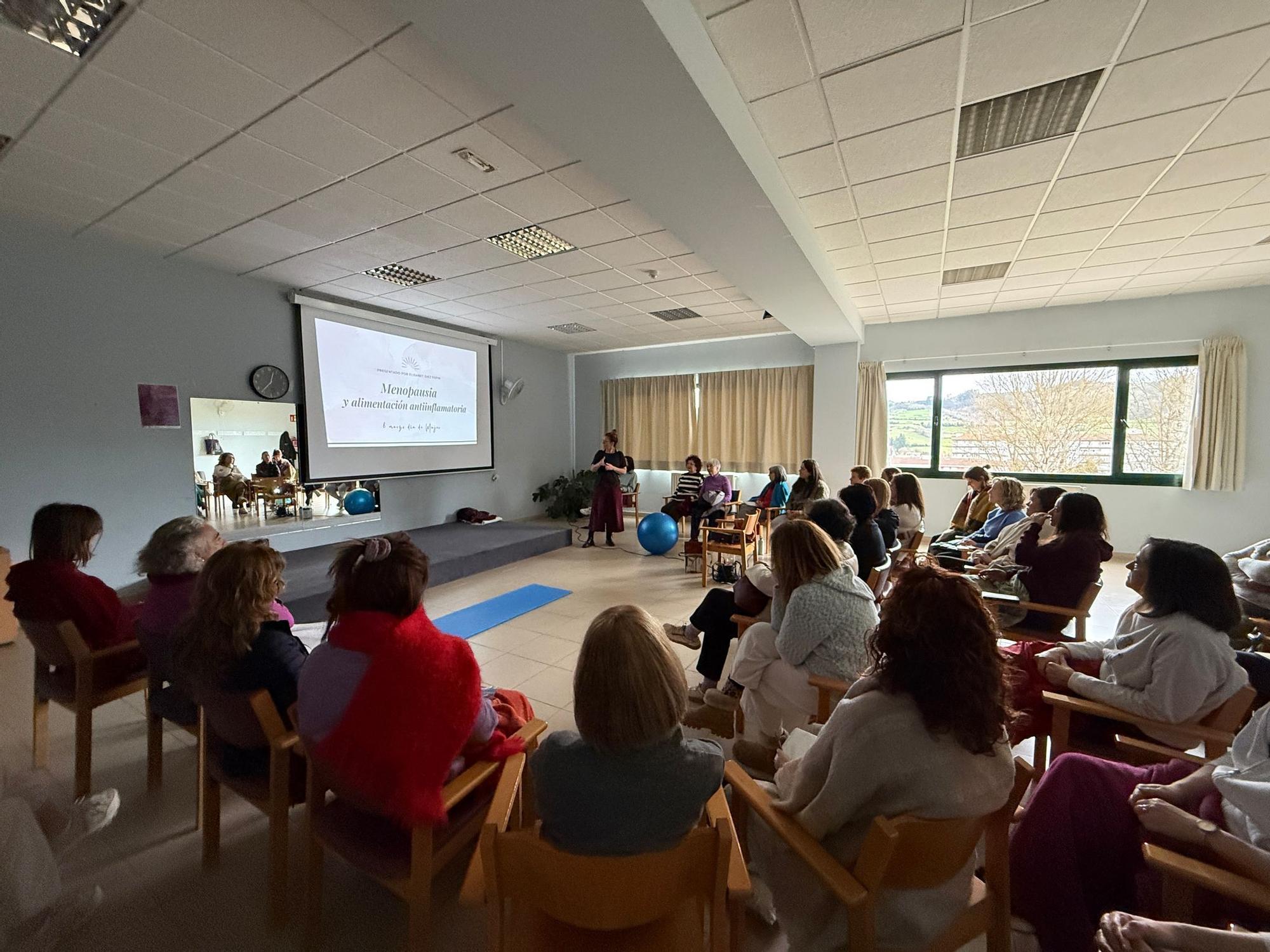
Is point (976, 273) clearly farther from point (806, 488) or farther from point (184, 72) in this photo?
point (184, 72)

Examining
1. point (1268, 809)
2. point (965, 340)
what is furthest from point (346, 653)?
point (965, 340)

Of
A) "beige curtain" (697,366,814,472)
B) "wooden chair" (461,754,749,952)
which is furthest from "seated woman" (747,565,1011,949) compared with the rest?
"beige curtain" (697,366,814,472)

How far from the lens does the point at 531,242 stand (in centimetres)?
394

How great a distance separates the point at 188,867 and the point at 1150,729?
308 centimetres

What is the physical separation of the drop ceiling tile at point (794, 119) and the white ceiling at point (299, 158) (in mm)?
994

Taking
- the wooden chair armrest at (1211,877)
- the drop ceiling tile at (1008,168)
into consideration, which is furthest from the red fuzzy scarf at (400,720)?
the drop ceiling tile at (1008,168)

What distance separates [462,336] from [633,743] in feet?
21.7

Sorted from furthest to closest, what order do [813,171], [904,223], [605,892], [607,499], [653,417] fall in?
[653,417] < [607,499] < [904,223] < [813,171] < [605,892]

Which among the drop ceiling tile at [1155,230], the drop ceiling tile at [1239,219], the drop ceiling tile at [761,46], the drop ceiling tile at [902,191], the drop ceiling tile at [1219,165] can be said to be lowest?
the drop ceiling tile at [1239,219]

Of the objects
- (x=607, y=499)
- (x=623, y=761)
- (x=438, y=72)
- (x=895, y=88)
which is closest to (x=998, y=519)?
(x=895, y=88)

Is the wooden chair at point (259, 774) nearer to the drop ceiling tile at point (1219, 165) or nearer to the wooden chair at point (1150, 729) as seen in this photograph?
the wooden chair at point (1150, 729)

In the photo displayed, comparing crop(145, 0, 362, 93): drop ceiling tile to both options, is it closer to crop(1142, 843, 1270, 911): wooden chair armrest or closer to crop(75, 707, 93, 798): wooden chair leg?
crop(75, 707, 93, 798): wooden chair leg

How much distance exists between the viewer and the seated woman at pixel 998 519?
3965 millimetres

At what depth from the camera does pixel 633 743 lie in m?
0.96
